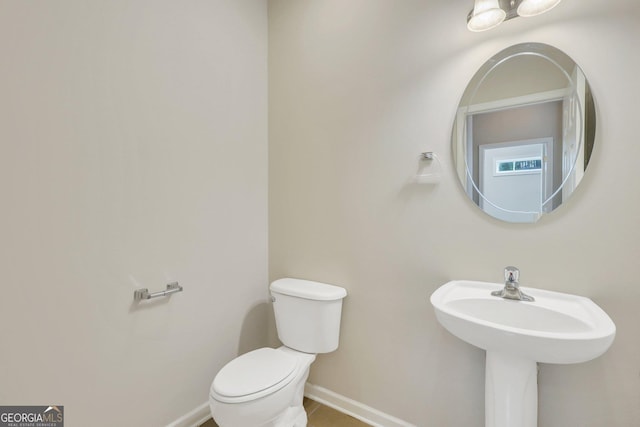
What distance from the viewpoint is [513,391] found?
107 cm

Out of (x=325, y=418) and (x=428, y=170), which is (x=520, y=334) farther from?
(x=325, y=418)

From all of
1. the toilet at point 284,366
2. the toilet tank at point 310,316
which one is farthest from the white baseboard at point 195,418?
the toilet tank at point 310,316

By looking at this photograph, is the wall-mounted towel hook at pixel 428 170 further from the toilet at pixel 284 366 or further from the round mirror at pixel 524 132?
the toilet at pixel 284 366

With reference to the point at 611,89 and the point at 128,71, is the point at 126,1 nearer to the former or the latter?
the point at 128,71

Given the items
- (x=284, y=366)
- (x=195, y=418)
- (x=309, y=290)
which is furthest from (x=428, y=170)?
(x=195, y=418)

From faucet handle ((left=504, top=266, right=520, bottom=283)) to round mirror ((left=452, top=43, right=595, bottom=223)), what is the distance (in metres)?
0.22

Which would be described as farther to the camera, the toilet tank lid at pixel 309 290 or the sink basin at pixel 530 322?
the toilet tank lid at pixel 309 290

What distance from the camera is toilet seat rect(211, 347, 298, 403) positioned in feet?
4.11

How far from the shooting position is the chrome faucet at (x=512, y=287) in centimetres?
117

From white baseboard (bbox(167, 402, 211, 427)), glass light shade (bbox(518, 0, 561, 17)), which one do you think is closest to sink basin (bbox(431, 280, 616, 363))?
glass light shade (bbox(518, 0, 561, 17))

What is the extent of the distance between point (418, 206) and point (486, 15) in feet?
2.80

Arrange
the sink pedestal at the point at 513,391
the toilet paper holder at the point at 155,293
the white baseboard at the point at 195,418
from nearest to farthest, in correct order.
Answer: the sink pedestal at the point at 513,391 → the toilet paper holder at the point at 155,293 → the white baseboard at the point at 195,418

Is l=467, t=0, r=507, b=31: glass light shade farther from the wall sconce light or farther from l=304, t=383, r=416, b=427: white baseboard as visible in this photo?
l=304, t=383, r=416, b=427: white baseboard

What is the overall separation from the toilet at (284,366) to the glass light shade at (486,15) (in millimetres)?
1425
